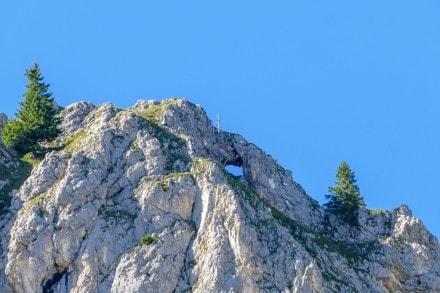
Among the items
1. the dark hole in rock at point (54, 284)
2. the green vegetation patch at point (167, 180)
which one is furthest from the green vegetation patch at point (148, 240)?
the dark hole in rock at point (54, 284)

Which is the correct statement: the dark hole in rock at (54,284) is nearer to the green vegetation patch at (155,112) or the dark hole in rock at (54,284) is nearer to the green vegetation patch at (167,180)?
the green vegetation patch at (167,180)

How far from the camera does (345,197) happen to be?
359ft

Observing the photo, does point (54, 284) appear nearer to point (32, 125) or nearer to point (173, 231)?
point (173, 231)

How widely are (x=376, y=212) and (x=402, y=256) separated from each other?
327 inches

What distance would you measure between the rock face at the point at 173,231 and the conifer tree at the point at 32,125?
354 centimetres

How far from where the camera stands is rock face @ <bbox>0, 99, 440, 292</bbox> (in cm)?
9025

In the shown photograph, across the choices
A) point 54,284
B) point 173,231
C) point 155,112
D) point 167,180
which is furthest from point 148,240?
point 155,112

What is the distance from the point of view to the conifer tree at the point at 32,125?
111062 mm

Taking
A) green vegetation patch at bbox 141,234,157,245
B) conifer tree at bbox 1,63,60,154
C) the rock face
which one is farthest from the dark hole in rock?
conifer tree at bbox 1,63,60,154

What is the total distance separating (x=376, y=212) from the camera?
353 ft

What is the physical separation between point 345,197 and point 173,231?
24.0 meters

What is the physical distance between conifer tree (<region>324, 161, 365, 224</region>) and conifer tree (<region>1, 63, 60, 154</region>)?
103ft

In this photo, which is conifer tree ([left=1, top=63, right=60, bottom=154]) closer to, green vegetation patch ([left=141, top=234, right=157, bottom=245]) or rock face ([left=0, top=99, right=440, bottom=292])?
rock face ([left=0, top=99, right=440, bottom=292])

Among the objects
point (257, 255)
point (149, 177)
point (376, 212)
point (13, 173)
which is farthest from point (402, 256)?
point (13, 173)
